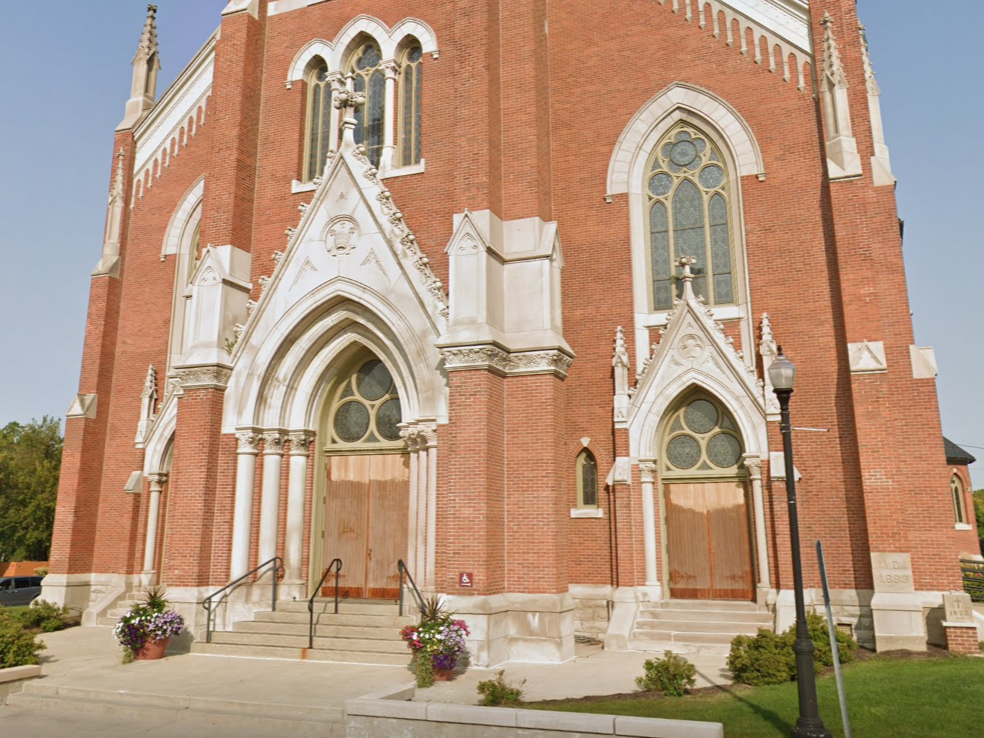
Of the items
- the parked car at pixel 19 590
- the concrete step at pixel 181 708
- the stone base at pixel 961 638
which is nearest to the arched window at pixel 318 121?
the concrete step at pixel 181 708

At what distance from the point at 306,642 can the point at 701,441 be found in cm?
812

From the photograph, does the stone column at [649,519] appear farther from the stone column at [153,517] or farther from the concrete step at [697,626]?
the stone column at [153,517]

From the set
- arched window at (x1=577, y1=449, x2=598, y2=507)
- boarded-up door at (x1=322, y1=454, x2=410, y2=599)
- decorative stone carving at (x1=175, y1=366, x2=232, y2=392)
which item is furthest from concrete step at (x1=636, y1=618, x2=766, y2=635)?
decorative stone carving at (x1=175, y1=366, x2=232, y2=392)

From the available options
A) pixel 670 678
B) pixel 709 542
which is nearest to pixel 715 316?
pixel 709 542

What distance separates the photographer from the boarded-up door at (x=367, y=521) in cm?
1609

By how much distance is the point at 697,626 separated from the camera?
14.0 metres

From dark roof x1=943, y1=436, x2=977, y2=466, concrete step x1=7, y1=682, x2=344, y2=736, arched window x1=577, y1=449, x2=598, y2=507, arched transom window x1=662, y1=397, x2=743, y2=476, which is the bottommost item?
concrete step x1=7, y1=682, x2=344, y2=736

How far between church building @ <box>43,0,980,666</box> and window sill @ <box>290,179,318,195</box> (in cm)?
6

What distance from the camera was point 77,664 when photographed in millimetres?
13539

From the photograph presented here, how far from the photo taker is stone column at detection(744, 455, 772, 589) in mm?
14266

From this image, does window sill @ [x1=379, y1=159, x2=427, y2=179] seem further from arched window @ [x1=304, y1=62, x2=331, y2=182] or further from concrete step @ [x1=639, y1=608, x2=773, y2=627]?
concrete step @ [x1=639, y1=608, x2=773, y2=627]

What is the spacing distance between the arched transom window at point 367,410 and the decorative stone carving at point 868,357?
8.67 meters

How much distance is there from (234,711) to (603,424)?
857 centimetres

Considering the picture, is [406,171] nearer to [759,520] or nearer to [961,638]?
[759,520]
